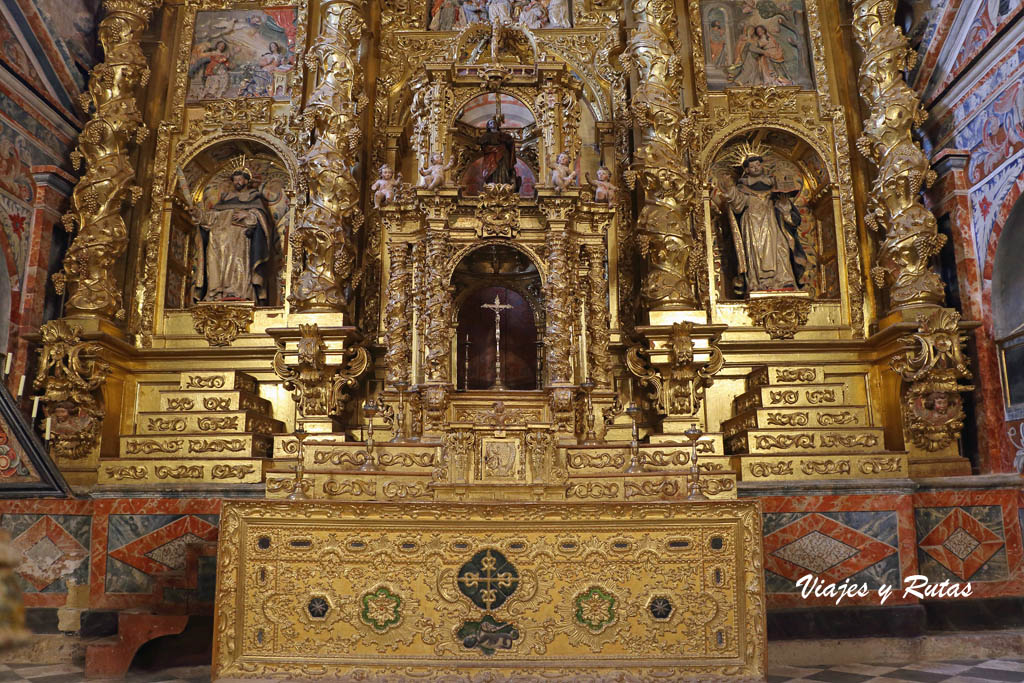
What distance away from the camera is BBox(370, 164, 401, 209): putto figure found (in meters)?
9.29

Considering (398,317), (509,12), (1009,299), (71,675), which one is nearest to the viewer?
(71,675)

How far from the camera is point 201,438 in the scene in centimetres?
852

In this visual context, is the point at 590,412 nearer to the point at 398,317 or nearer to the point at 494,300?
the point at 494,300

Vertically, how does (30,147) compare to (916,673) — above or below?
above

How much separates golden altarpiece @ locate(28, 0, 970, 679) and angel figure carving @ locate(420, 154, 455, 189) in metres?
0.04

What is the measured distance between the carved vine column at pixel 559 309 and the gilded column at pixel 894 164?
3.80 m

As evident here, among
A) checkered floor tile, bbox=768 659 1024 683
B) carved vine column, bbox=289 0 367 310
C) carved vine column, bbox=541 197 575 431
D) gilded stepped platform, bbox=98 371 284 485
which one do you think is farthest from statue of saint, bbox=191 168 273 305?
checkered floor tile, bbox=768 659 1024 683

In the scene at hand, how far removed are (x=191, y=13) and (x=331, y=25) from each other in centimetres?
262

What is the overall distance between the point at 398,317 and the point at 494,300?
1.23 metres

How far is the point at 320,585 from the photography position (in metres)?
5.99

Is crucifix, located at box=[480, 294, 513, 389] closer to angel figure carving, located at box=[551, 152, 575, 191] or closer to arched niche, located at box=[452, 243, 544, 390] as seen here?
arched niche, located at box=[452, 243, 544, 390]

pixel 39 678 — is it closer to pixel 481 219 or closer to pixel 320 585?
pixel 320 585

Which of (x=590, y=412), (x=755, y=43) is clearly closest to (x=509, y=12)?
(x=755, y=43)

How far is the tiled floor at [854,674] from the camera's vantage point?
6375mm
